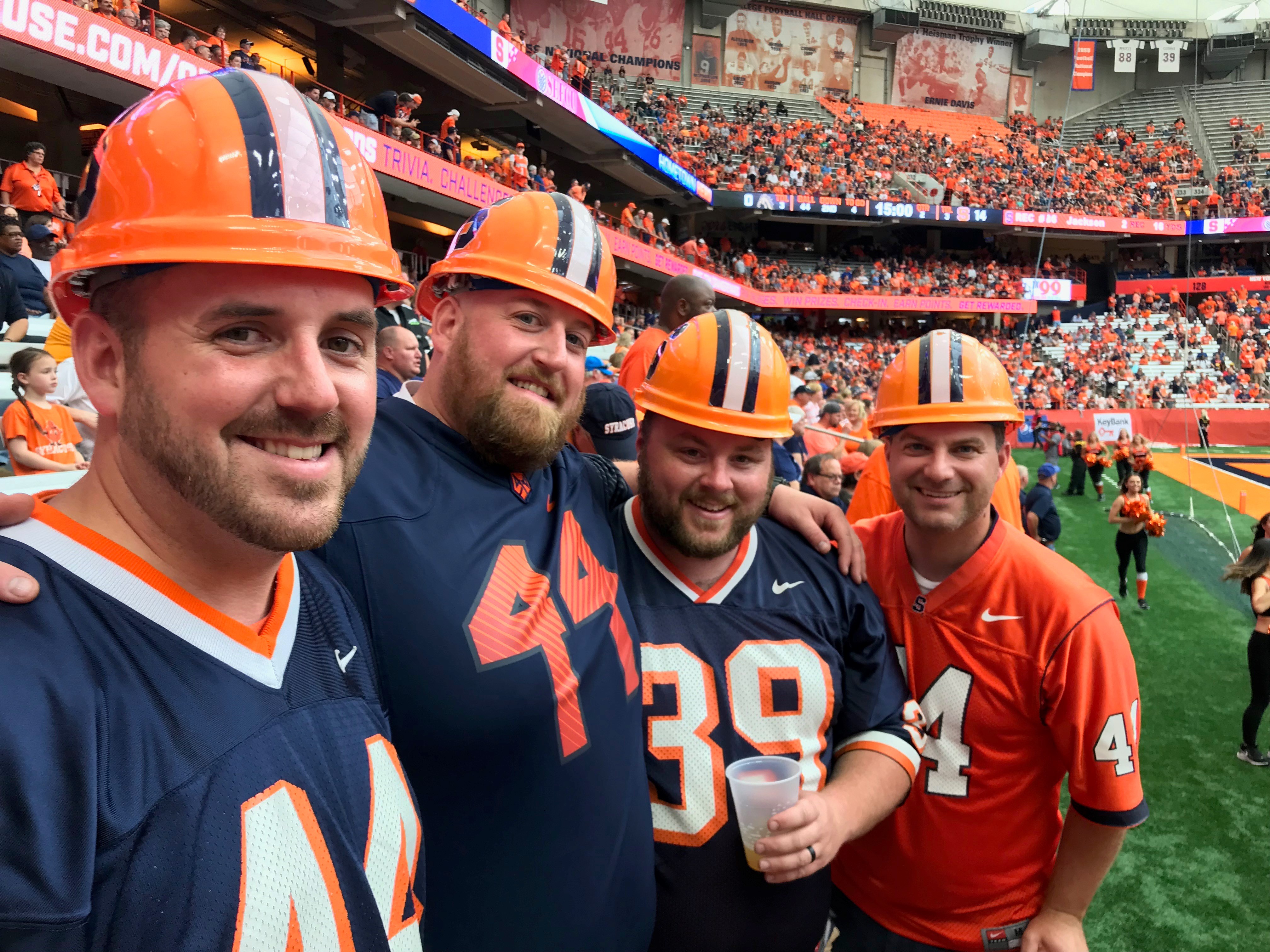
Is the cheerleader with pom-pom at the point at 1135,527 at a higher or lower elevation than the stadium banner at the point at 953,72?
lower

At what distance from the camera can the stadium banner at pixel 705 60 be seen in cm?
3747

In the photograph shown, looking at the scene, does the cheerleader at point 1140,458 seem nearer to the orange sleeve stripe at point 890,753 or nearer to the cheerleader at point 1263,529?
the cheerleader at point 1263,529

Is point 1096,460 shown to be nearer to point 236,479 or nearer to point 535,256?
point 535,256

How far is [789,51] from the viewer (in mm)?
39219

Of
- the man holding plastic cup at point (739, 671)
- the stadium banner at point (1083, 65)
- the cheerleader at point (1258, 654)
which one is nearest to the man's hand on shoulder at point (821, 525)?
the man holding plastic cup at point (739, 671)

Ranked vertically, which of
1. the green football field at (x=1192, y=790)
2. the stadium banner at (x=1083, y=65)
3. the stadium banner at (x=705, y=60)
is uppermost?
the stadium banner at (x=1083, y=65)

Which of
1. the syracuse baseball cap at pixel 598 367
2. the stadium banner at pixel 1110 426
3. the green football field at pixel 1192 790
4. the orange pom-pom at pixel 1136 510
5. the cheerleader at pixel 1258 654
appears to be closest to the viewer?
the green football field at pixel 1192 790

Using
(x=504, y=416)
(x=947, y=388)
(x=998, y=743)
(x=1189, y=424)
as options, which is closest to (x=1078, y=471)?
(x=1189, y=424)

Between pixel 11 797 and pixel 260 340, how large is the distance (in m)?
0.61

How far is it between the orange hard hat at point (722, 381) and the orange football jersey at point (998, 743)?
A: 78 cm

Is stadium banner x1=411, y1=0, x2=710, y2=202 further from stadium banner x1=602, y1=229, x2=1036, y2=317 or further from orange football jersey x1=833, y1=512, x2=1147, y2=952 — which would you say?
orange football jersey x1=833, y1=512, x2=1147, y2=952

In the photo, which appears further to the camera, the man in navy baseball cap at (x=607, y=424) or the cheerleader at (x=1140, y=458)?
the cheerleader at (x=1140, y=458)

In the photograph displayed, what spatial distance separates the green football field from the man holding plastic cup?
3022mm

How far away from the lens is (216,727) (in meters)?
1.04
